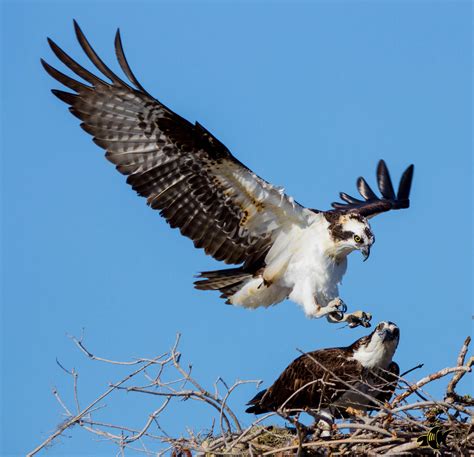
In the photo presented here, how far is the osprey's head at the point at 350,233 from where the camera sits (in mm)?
9617

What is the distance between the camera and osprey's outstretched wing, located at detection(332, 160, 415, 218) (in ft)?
38.4

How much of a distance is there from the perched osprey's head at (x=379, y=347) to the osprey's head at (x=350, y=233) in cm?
79

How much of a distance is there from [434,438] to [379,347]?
56.9 inches

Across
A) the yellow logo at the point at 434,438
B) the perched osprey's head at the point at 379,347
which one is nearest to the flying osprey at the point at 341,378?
the perched osprey's head at the point at 379,347

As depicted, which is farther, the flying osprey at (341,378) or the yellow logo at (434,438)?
the flying osprey at (341,378)

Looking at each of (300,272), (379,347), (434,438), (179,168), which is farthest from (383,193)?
(434,438)

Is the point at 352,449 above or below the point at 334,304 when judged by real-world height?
below

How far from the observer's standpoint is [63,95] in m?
9.74

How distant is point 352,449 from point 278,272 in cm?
248

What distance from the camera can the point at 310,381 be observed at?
9.07 metres

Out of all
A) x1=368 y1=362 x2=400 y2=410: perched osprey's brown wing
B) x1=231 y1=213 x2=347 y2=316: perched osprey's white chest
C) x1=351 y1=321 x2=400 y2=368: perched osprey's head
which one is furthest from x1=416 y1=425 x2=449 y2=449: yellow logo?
x1=231 y1=213 x2=347 y2=316: perched osprey's white chest

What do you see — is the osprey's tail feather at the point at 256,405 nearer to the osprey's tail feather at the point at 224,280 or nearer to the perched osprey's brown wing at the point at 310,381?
the perched osprey's brown wing at the point at 310,381

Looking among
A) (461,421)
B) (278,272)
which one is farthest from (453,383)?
(278,272)

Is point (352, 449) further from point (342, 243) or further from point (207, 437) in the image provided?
point (342, 243)
